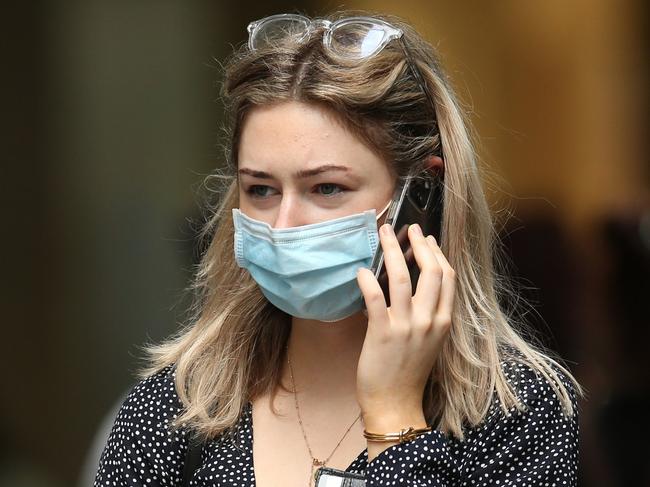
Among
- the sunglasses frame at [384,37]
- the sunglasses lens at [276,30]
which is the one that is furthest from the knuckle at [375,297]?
the sunglasses lens at [276,30]

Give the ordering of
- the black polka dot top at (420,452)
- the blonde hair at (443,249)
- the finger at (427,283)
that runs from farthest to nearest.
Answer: the blonde hair at (443,249) < the finger at (427,283) < the black polka dot top at (420,452)

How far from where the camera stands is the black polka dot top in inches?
99.6

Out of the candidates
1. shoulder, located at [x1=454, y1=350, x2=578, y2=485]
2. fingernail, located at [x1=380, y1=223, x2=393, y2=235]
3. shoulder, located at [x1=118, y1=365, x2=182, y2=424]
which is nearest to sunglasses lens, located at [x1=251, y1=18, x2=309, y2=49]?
fingernail, located at [x1=380, y1=223, x2=393, y2=235]

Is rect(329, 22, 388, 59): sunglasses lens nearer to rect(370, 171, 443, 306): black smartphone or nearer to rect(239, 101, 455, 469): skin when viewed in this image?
rect(239, 101, 455, 469): skin

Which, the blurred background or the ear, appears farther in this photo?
the blurred background

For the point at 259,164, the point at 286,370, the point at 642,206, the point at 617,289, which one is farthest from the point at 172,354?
the point at 642,206

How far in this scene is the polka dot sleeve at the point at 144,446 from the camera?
272 centimetres

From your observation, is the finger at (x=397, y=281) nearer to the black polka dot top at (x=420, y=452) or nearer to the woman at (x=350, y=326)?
the woman at (x=350, y=326)

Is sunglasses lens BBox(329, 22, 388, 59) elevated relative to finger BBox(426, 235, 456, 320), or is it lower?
elevated

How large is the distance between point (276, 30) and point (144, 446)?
1.01 metres

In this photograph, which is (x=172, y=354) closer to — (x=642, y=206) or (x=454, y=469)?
(x=454, y=469)

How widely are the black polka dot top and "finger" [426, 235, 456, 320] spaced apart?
0.71ft

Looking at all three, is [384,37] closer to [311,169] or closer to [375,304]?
[311,169]

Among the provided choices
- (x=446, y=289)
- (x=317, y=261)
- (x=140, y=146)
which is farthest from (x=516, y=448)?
(x=140, y=146)
